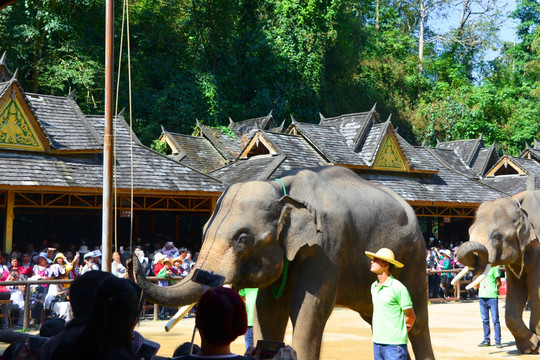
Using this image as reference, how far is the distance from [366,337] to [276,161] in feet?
33.2

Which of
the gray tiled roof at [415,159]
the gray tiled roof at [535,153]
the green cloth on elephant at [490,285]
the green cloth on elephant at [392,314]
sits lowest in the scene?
the gray tiled roof at [535,153]

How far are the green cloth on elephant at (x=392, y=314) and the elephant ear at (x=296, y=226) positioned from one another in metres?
0.77

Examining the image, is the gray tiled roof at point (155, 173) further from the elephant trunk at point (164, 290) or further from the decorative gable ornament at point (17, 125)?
the elephant trunk at point (164, 290)

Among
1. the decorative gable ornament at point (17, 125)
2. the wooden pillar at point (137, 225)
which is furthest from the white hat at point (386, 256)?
the wooden pillar at point (137, 225)

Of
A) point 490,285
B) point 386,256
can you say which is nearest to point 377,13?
point 490,285

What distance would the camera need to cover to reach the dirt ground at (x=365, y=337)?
35.3ft

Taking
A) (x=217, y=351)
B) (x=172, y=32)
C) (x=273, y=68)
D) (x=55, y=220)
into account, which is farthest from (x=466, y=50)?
(x=217, y=351)

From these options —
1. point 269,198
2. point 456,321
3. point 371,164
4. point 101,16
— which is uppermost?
point 101,16

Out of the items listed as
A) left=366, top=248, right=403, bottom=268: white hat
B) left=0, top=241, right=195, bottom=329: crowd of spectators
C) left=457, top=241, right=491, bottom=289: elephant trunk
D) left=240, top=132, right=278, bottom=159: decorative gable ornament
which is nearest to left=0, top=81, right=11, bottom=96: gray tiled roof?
left=0, top=241, right=195, bottom=329: crowd of spectators

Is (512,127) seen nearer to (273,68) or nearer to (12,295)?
(273,68)

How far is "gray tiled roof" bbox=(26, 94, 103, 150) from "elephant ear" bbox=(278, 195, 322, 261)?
12.3 m

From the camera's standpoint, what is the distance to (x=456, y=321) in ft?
51.0

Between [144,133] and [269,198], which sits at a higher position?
[269,198]

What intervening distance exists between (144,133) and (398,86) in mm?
21596
